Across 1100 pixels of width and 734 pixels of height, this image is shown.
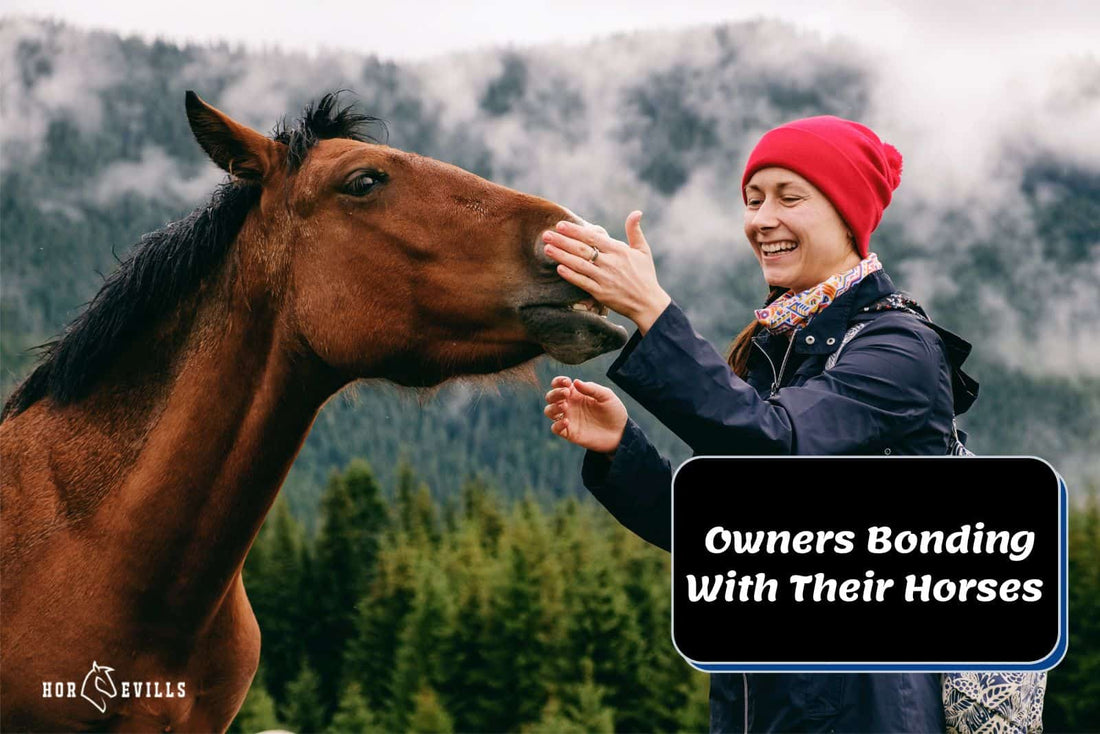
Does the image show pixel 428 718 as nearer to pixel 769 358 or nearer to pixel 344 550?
pixel 344 550

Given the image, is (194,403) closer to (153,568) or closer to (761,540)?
(153,568)

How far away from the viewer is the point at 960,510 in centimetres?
317

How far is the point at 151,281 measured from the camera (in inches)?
161

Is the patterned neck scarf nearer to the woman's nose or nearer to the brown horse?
the woman's nose

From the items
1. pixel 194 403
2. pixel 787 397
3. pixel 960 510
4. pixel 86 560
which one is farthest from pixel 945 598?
pixel 86 560

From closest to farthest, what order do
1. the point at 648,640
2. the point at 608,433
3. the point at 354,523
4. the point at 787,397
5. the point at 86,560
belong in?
the point at 787,397 < the point at 608,433 < the point at 86,560 < the point at 648,640 < the point at 354,523

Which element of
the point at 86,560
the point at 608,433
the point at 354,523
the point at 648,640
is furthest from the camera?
the point at 354,523

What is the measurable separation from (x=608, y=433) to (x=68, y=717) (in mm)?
2261

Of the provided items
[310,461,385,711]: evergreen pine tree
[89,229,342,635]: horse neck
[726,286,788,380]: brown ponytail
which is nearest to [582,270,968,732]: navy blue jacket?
[726,286,788,380]: brown ponytail

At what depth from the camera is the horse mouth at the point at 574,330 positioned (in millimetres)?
3578

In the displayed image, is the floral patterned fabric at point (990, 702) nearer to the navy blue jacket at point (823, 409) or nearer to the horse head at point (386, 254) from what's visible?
the navy blue jacket at point (823, 409)

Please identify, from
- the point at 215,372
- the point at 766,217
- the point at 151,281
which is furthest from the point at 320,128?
the point at 766,217

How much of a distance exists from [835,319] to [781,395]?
425 millimetres

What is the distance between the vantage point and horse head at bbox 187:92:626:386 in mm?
3877
